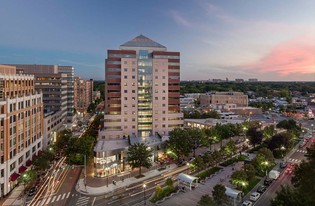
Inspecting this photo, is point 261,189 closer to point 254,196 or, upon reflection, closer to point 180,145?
point 254,196

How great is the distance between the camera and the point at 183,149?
66812 millimetres

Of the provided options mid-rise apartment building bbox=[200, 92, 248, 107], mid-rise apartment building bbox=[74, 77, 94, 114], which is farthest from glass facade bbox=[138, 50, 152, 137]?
mid-rise apartment building bbox=[200, 92, 248, 107]

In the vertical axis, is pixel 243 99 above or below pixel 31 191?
above

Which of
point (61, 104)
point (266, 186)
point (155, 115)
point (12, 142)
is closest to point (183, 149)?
point (266, 186)

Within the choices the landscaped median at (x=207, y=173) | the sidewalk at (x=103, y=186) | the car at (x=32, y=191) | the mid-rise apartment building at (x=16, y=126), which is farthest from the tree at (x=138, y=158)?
the mid-rise apartment building at (x=16, y=126)

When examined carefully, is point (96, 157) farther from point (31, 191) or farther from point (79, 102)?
point (79, 102)

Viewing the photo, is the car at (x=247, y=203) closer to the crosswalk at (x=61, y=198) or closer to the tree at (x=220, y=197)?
the tree at (x=220, y=197)

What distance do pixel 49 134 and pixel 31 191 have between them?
122 feet

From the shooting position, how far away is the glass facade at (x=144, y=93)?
91125 mm

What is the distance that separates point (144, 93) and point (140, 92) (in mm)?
1552

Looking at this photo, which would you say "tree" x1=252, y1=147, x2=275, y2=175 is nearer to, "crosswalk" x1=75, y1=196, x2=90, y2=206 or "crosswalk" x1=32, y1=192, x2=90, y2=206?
"crosswalk" x1=75, y1=196, x2=90, y2=206

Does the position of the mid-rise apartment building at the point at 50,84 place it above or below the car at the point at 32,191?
above

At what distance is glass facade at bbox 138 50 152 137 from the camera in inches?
3588

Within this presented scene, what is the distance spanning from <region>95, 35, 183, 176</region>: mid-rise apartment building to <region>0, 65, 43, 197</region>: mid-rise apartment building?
23.9m
